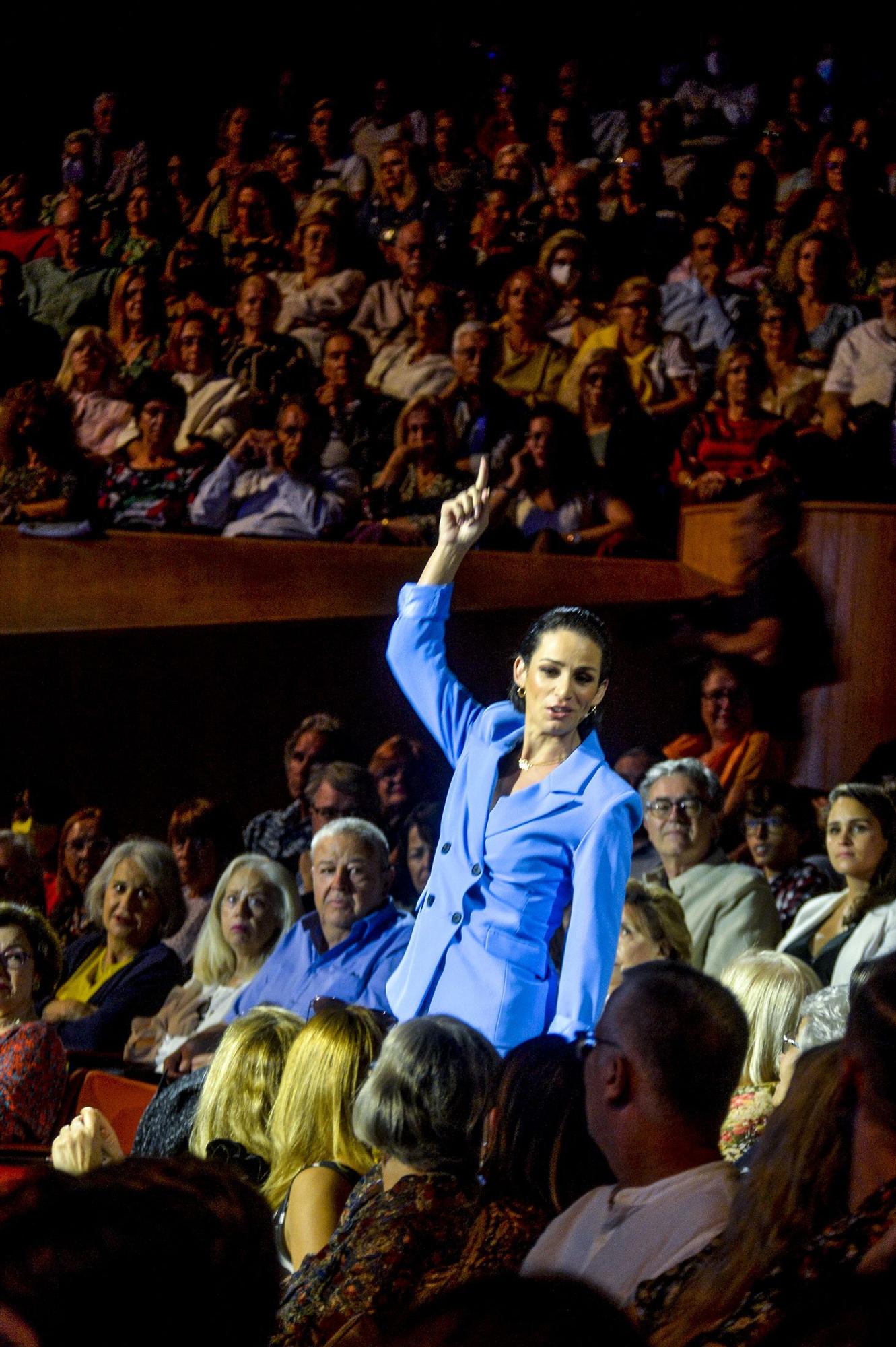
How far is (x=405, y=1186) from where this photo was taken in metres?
1.60

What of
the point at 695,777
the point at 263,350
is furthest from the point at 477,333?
the point at 695,777

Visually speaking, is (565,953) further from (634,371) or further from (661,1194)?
(634,371)

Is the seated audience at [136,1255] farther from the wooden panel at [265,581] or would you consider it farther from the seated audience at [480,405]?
the seated audience at [480,405]

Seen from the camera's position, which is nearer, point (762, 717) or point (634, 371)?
point (762, 717)

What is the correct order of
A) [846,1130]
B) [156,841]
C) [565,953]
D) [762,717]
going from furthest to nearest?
[762,717] < [156,841] < [565,953] < [846,1130]

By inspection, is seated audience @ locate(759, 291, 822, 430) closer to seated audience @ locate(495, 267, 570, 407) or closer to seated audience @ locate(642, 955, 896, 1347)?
seated audience @ locate(495, 267, 570, 407)

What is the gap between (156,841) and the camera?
3906 millimetres

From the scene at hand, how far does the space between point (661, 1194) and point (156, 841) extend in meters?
2.72

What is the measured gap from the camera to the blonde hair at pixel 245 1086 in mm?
2242

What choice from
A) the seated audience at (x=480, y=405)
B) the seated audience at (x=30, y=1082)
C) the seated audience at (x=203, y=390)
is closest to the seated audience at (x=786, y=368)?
the seated audience at (x=480, y=405)

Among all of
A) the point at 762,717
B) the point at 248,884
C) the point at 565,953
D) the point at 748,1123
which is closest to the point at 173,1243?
the point at 565,953

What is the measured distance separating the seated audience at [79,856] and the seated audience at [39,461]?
4.30 ft

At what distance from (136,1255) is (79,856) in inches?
150

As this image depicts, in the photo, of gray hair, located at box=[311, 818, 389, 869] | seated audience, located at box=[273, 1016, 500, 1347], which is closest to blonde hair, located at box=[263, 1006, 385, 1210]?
seated audience, located at box=[273, 1016, 500, 1347]
